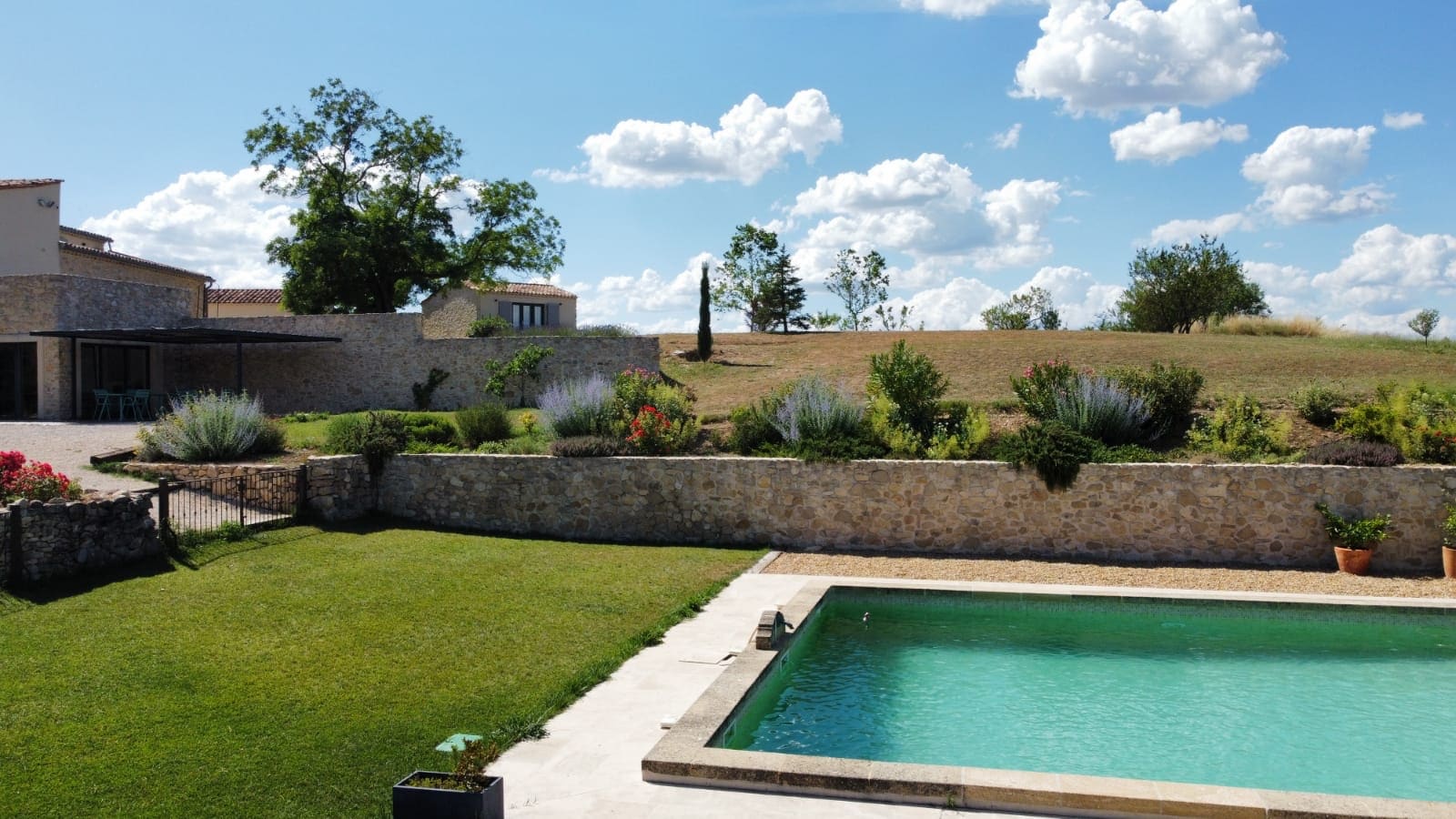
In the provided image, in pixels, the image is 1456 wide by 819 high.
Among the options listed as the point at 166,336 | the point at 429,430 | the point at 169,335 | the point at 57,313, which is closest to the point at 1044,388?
the point at 429,430

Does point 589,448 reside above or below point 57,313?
below

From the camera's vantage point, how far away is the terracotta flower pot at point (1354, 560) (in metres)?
11.2

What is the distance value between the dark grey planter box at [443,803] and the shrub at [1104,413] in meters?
10.7

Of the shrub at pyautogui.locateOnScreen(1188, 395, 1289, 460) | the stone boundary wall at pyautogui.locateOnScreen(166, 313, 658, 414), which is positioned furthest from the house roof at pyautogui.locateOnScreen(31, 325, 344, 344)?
the shrub at pyautogui.locateOnScreen(1188, 395, 1289, 460)

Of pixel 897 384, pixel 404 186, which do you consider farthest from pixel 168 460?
pixel 404 186

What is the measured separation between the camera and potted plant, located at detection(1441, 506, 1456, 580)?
36.2 ft

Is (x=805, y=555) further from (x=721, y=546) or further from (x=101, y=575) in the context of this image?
(x=101, y=575)

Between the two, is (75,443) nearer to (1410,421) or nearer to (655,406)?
(655,406)

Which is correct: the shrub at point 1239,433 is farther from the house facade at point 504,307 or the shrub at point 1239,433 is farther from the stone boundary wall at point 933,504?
the house facade at point 504,307

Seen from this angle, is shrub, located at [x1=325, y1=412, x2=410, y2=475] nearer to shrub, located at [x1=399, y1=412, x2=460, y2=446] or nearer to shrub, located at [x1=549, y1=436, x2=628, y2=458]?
shrub, located at [x1=399, y1=412, x2=460, y2=446]

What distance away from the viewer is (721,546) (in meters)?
13.3

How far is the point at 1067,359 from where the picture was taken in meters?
23.0

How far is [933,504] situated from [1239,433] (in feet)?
13.9

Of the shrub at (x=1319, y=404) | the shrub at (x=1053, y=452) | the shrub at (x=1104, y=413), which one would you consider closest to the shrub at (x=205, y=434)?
the shrub at (x=1053, y=452)
